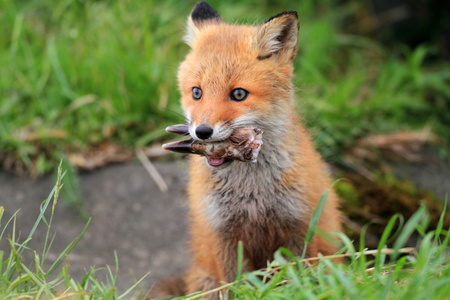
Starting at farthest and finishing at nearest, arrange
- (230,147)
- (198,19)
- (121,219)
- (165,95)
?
1. (165,95)
2. (121,219)
3. (198,19)
4. (230,147)

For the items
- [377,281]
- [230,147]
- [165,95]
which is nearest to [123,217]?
[165,95]

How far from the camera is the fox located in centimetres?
292

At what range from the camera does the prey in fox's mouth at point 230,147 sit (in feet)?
9.15

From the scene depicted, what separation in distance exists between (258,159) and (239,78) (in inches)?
21.0

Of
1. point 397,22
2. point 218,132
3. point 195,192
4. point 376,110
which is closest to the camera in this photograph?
point 218,132

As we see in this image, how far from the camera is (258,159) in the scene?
10.1 feet

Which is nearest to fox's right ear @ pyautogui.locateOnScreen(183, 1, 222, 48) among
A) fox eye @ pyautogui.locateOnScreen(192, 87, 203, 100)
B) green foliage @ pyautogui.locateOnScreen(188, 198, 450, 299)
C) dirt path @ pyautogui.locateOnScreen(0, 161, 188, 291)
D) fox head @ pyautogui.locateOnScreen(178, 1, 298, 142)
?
fox head @ pyautogui.locateOnScreen(178, 1, 298, 142)

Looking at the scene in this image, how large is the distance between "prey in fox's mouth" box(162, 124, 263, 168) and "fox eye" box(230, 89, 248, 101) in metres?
0.19

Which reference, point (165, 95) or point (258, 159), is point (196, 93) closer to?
point (258, 159)

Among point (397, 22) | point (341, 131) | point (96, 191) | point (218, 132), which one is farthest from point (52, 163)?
point (397, 22)

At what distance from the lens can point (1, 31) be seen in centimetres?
626

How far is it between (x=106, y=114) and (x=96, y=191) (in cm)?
94

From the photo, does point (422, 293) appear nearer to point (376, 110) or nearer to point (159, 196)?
point (159, 196)

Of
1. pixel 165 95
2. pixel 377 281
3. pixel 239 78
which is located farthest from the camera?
pixel 165 95
